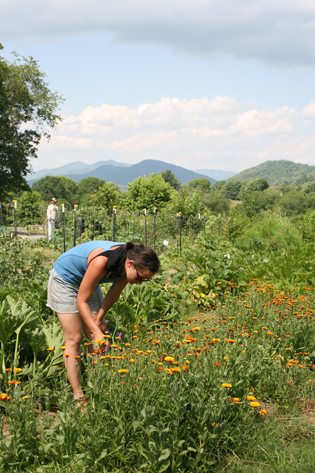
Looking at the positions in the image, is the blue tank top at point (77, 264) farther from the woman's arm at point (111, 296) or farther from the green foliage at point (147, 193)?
the green foliage at point (147, 193)

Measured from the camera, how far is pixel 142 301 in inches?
232

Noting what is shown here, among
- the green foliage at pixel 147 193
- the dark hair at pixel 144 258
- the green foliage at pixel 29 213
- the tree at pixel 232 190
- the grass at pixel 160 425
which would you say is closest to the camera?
the grass at pixel 160 425

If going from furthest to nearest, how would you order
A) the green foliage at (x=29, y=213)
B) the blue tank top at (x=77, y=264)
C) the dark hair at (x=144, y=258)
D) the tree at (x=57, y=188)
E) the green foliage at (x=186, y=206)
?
the tree at (x=57, y=188) < the green foliage at (x=186, y=206) < the green foliage at (x=29, y=213) < the blue tank top at (x=77, y=264) < the dark hair at (x=144, y=258)

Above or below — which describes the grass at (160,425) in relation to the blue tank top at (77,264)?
below

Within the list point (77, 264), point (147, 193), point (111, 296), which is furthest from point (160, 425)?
point (147, 193)

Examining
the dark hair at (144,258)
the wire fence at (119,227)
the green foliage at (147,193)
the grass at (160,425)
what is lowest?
the grass at (160,425)

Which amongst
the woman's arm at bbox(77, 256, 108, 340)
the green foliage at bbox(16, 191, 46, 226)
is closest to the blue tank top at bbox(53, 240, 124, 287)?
the woman's arm at bbox(77, 256, 108, 340)

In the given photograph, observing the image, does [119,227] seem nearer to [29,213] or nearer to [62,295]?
[29,213]

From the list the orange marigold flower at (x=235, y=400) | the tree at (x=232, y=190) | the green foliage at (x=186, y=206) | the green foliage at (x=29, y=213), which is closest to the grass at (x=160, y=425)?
the orange marigold flower at (x=235, y=400)

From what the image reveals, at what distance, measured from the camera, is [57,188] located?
4301 inches

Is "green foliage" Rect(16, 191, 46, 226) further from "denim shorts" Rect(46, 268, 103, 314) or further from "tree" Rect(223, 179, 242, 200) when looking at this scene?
"tree" Rect(223, 179, 242, 200)

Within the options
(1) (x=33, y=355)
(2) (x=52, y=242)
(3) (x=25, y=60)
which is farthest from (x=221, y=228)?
(3) (x=25, y=60)

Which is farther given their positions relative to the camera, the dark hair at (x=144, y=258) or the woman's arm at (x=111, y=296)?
the woman's arm at (x=111, y=296)

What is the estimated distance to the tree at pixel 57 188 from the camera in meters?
108
